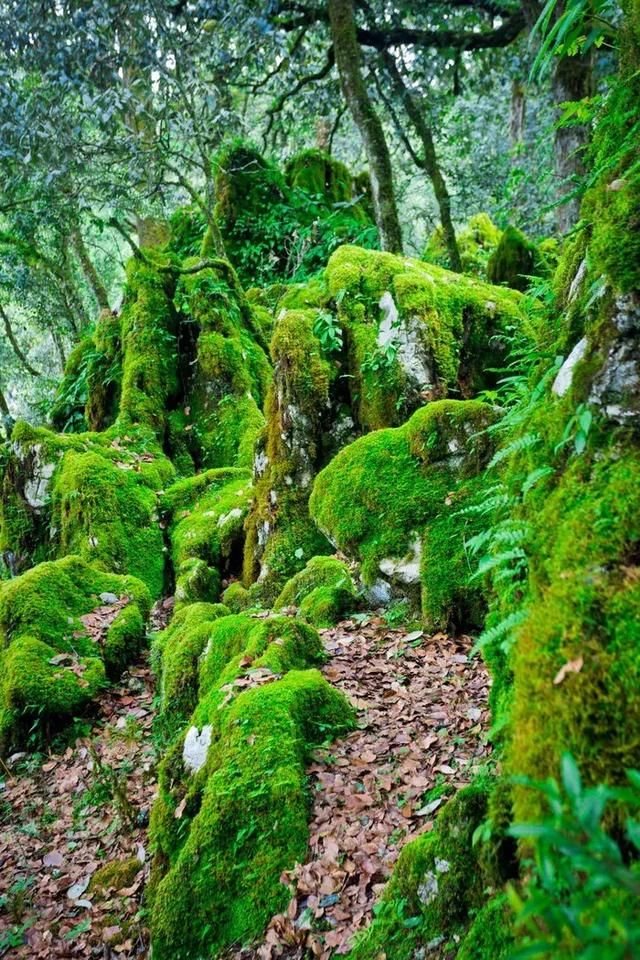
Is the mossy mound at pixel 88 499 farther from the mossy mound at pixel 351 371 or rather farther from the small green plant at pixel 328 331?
the small green plant at pixel 328 331

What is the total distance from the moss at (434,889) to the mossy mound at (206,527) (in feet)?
17.1

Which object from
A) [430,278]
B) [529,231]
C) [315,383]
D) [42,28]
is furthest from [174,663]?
[529,231]

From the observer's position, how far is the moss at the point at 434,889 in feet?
8.21

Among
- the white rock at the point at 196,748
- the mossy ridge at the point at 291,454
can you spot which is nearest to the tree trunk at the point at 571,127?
the mossy ridge at the point at 291,454

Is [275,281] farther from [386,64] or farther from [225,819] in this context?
[225,819]

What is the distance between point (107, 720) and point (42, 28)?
10.7 m

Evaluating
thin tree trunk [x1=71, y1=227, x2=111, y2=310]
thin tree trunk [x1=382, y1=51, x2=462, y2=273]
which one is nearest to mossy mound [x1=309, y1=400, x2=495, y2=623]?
thin tree trunk [x1=382, y1=51, x2=462, y2=273]

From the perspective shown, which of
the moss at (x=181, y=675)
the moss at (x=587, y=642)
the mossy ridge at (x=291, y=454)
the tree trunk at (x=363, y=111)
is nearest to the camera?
the moss at (x=587, y=642)

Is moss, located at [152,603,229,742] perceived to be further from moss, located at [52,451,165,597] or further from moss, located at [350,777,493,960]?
moss, located at [350,777,493,960]

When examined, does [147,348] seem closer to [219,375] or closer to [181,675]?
[219,375]

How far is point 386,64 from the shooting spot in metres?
11.5

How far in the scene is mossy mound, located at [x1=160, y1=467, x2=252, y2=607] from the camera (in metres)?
7.75

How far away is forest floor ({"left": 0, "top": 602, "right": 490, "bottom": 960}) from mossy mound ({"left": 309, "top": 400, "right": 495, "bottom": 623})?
0.47 metres

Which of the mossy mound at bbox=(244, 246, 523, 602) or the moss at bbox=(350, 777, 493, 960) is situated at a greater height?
the mossy mound at bbox=(244, 246, 523, 602)
